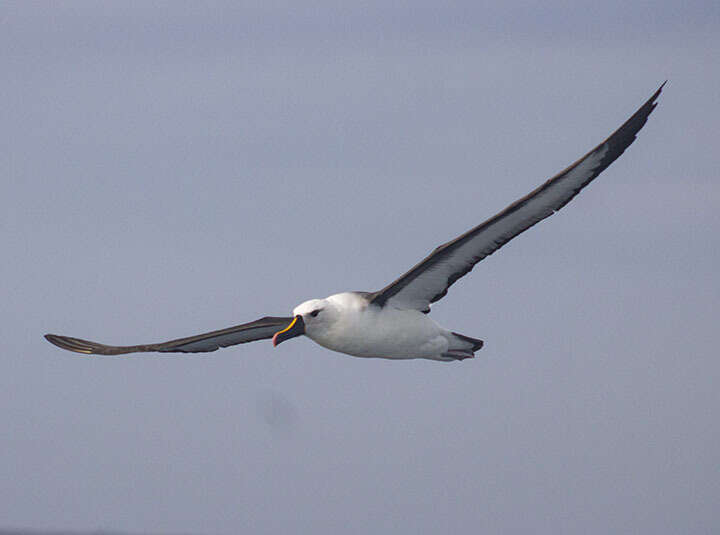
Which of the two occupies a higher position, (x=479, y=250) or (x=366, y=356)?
(x=479, y=250)

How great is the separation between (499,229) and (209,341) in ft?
20.7

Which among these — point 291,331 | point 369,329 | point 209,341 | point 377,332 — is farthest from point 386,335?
point 209,341

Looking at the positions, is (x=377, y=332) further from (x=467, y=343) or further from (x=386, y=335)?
(x=467, y=343)

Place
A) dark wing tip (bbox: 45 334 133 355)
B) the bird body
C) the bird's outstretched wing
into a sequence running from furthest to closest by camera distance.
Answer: dark wing tip (bbox: 45 334 133 355) < the bird body < the bird's outstretched wing

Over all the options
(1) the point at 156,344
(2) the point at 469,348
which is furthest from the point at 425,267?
(1) the point at 156,344

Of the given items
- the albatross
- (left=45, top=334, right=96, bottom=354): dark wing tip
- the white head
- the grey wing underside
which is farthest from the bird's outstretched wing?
(left=45, top=334, right=96, bottom=354): dark wing tip

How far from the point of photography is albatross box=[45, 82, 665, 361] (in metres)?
17.7

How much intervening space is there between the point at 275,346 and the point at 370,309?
165cm

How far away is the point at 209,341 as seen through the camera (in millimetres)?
22391

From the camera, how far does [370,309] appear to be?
1961 centimetres

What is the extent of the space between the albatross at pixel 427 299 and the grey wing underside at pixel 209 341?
86 mm

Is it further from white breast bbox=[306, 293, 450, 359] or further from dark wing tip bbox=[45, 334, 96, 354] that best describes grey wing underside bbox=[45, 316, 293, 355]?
white breast bbox=[306, 293, 450, 359]

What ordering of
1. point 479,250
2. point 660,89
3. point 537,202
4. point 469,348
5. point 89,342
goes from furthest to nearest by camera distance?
point 89,342, point 469,348, point 479,250, point 537,202, point 660,89

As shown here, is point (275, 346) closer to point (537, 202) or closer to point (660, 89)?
point (537, 202)
